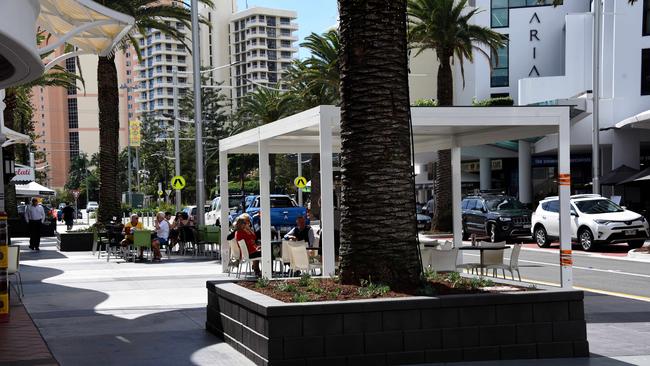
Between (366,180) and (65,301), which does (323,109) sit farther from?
(65,301)

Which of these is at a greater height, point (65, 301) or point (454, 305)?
point (454, 305)

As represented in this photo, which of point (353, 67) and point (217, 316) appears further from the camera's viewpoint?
point (217, 316)

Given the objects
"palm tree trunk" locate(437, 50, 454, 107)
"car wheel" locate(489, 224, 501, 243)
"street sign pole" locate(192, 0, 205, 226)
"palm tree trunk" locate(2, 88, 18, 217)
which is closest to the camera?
"street sign pole" locate(192, 0, 205, 226)

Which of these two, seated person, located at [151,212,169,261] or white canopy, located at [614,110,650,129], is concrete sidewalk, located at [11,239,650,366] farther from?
white canopy, located at [614,110,650,129]

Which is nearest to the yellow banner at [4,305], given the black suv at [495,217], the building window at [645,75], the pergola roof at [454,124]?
the pergola roof at [454,124]

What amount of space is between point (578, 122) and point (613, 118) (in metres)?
2.65

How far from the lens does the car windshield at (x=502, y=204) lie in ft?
100

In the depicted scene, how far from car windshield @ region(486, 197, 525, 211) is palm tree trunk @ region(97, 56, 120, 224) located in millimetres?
14178

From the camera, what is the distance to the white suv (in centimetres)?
2427

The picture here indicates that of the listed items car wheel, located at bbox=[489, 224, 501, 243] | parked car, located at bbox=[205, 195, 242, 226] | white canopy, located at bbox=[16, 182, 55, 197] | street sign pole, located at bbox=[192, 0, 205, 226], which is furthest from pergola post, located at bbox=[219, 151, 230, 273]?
white canopy, located at bbox=[16, 182, 55, 197]

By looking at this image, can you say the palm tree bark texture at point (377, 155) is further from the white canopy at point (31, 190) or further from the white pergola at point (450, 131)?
the white canopy at point (31, 190)

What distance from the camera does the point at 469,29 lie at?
108 feet

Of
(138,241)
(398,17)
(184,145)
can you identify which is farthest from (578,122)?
(184,145)

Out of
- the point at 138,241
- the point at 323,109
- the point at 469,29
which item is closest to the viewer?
the point at 323,109
